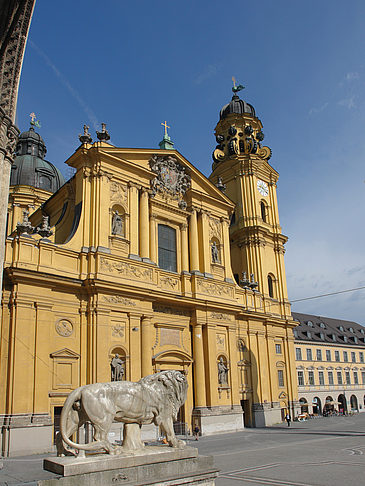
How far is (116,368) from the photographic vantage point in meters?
22.1

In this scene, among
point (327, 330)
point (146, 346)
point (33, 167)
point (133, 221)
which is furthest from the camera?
point (327, 330)

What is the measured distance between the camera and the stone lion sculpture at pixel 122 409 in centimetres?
805

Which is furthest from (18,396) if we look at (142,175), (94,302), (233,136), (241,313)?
(233,136)

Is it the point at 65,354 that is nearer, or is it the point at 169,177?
the point at 65,354

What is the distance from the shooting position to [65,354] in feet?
69.6

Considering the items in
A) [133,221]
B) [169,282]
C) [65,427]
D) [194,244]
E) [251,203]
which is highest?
[251,203]

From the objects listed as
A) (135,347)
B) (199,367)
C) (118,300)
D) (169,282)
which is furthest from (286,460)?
(169,282)

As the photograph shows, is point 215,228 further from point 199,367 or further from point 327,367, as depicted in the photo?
point 327,367

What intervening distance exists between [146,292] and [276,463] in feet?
39.3

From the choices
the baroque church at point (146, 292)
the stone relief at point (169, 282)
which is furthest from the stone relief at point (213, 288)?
the stone relief at point (169, 282)

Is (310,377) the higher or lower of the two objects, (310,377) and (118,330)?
the lower

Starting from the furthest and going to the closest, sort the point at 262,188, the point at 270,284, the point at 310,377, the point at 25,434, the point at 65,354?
the point at 310,377
the point at 262,188
the point at 270,284
the point at 65,354
the point at 25,434

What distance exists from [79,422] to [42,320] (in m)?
13.1

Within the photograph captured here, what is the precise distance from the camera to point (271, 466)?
1349 centimetres
